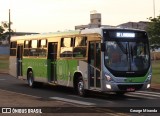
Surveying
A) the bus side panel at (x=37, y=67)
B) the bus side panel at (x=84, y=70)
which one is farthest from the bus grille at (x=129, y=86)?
the bus side panel at (x=37, y=67)

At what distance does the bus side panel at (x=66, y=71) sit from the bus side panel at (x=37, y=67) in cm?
159

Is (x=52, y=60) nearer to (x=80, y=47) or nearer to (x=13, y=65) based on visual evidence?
(x=80, y=47)

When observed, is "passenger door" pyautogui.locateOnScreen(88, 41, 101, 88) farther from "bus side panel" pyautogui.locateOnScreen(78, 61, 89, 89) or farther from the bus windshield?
the bus windshield

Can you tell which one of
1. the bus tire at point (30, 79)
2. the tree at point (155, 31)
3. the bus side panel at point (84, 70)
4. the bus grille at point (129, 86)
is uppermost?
the tree at point (155, 31)

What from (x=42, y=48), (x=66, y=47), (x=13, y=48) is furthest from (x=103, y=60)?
(x=13, y=48)

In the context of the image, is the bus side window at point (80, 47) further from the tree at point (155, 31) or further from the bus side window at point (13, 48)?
the tree at point (155, 31)

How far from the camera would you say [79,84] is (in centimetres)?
1989

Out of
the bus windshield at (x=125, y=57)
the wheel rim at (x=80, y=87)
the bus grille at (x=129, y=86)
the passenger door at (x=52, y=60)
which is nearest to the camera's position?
the bus grille at (x=129, y=86)

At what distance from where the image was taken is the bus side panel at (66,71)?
20612 mm

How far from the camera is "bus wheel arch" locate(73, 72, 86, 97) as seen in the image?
19.6m

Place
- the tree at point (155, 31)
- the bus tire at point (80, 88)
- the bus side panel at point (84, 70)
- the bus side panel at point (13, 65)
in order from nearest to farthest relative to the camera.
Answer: the bus side panel at point (84, 70) < the bus tire at point (80, 88) < the bus side panel at point (13, 65) < the tree at point (155, 31)

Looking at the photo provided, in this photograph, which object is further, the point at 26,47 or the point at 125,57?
the point at 26,47

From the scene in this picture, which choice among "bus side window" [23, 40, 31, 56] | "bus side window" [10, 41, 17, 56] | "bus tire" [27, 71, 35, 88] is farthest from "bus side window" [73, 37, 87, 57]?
"bus side window" [10, 41, 17, 56]

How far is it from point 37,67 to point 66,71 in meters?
3.72
